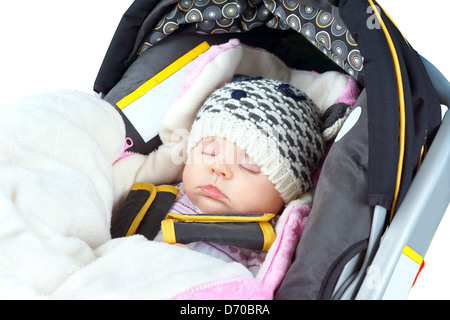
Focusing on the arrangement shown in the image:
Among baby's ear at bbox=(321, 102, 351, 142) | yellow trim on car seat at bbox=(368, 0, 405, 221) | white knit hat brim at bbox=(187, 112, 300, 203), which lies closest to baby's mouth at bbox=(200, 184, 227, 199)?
white knit hat brim at bbox=(187, 112, 300, 203)

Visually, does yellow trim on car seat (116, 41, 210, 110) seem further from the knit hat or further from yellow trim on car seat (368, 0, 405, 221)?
yellow trim on car seat (368, 0, 405, 221)

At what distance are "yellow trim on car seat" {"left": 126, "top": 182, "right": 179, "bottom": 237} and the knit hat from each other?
138 millimetres

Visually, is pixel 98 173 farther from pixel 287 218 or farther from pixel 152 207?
pixel 287 218

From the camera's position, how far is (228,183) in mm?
1575

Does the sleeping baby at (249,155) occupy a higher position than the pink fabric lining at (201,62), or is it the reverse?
the pink fabric lining at (201,62)

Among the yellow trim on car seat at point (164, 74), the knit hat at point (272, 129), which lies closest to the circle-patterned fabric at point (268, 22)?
the yellow trim on car seat at point (164, 74)

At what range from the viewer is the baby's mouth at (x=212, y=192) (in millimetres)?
1587

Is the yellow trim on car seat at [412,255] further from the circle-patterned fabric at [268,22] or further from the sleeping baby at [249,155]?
the circle-patterned fabric at [268,22]

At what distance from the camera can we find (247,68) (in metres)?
1.91

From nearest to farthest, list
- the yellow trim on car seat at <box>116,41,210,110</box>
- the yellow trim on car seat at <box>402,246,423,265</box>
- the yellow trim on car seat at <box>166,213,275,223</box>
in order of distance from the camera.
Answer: the yellow trim on car seat at <box>402,246,423,265</box> → the yellow trim on car seat at <box>166,213,275,223</box> → the yellow trim on car seat at <box>116,41,210,110</box>

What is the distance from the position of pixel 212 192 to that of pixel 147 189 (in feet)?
0.75

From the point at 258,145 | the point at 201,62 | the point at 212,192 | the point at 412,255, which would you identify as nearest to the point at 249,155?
the point at 258,145

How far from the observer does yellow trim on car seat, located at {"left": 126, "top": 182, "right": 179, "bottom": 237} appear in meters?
1.60

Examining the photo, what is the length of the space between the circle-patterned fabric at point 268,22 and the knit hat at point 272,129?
0.18 meters
